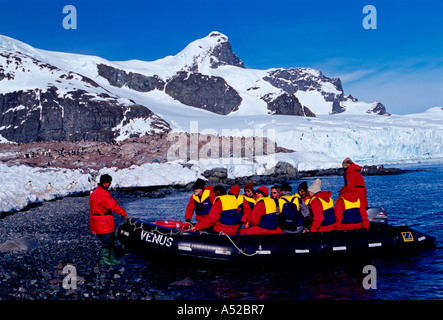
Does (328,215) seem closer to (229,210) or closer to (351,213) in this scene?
(351,213)

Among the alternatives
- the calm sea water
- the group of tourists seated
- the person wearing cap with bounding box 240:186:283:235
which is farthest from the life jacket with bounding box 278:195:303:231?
the calm sea water

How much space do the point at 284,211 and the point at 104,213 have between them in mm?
4432

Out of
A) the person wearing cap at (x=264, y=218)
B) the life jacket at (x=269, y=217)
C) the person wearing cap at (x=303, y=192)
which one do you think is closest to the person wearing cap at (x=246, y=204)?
the person wearing cap at (x=264, y=218)

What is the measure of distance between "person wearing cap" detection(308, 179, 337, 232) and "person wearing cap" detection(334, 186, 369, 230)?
0.16 meters

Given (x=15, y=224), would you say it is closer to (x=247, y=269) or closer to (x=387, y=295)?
(x=247, y=269)

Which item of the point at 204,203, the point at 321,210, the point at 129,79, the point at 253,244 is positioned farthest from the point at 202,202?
the point at 129,79

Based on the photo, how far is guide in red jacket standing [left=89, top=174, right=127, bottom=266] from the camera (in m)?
8.24

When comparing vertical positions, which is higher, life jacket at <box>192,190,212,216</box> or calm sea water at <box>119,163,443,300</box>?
life jacket at <box>192,190,212,216</box>

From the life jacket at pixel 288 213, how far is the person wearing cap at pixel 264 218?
0.21 meters

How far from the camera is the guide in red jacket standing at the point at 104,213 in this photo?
27.0 ft

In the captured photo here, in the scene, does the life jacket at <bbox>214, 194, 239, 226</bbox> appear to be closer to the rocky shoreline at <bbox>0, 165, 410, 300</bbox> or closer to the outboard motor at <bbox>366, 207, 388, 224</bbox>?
the rocky shoreline at <bbox>0, 165, 410, 300</bbox>

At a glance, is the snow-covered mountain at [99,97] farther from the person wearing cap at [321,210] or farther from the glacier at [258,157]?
the person wearing cap at [321,210]

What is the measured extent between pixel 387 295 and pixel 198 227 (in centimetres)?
458
